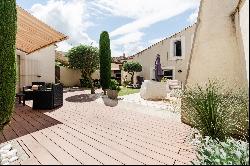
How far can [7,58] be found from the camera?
5582 mm

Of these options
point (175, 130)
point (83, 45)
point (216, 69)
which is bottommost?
point (175, 130)

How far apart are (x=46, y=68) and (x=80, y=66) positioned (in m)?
2.45

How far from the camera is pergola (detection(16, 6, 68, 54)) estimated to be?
13.5m

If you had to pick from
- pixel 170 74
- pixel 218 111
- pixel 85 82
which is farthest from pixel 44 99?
pixel 170 74

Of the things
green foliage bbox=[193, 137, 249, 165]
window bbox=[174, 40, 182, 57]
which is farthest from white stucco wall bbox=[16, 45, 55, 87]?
green foliage bbox=[193, 137, 249, 165]

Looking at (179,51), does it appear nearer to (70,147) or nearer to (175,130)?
(175,130)

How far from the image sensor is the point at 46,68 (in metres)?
17.7

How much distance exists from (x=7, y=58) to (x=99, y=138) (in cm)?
280

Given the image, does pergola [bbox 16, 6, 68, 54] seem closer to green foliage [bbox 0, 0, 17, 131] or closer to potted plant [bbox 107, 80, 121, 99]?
potted plant [bbox 107, 80, 121, 99]

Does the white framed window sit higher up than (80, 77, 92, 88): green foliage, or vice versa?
the white framed window

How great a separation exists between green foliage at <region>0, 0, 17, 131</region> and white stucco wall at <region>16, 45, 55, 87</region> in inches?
377

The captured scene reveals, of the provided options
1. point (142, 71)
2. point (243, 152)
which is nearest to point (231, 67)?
point (243, 152)

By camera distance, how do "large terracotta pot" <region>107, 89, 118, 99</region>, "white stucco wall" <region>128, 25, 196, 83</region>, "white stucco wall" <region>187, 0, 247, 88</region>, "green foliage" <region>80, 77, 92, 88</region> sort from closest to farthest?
"white stucco wall" <region>187, 0, 247, 88</region>
"large terracotta pot" <region>107, 89, 118, 99</region>
"white stucco wall" <region>128, 25, 196, 83</region>
"green foliage" <region>80, 77, 92, 88</region>

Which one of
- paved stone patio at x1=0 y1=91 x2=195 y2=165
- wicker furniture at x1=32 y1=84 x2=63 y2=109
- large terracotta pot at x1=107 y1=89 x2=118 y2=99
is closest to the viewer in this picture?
paved stone patio at x1=0 y1=91 x2=195 y2=165
